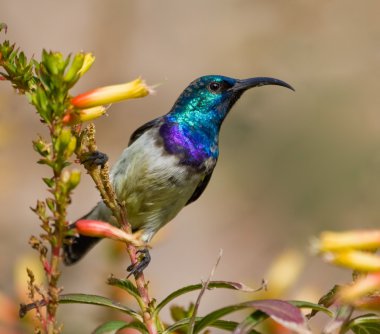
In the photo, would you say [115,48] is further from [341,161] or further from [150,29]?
[341,161]

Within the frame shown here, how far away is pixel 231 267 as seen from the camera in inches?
308

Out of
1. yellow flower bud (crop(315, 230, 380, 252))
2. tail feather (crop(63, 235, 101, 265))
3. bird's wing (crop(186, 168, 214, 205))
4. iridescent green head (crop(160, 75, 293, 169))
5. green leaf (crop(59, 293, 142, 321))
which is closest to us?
yellow flower bud (crop(315, 230, 380, 252))

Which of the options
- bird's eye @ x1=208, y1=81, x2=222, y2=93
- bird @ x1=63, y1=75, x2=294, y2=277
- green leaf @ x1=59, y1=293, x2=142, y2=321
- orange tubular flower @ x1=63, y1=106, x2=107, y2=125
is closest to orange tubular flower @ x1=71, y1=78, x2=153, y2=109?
orange tubular flower @ x1=63, y1=106, x2=107, y2=125

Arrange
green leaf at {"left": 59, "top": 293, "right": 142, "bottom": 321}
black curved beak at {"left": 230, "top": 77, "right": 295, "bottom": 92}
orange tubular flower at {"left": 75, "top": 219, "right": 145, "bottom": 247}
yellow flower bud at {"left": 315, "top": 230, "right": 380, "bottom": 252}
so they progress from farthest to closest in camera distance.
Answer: black curved beak at {"left": 230, "top": 77, "right": 295, "bottom": 92} → green leaf at {"left": 59, "top": 293, "right": 142, "bottom": 321} → orange tubular flower at {"left": 75, "top": 219, "right": 145, "bottom": 247} → yellow flower bud at {"left": 315, "top": 230, "right": 380, "bottom": 252}

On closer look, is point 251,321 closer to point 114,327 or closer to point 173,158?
point 114,327

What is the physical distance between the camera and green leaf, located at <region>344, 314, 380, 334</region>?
1.58 m

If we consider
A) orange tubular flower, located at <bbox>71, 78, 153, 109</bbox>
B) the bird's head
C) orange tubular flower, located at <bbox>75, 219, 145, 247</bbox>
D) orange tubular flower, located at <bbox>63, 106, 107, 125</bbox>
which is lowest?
orange tubular flower, located at <bbox>75, 219, 145, 247</bbox>

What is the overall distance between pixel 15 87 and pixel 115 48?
6.94 meters

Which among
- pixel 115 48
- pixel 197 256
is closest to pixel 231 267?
pixel 197 256

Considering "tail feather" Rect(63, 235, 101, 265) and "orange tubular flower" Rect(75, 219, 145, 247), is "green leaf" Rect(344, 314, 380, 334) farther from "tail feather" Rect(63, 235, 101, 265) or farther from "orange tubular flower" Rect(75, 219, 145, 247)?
"tail feather" Rect(63, 235, 101, 265)

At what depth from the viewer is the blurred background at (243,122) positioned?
7.52 meters

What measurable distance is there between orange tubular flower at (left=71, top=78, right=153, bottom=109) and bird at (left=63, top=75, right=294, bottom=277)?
161cm

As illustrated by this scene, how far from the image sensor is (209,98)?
3.77 meters

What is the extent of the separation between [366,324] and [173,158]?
6.26 feet
